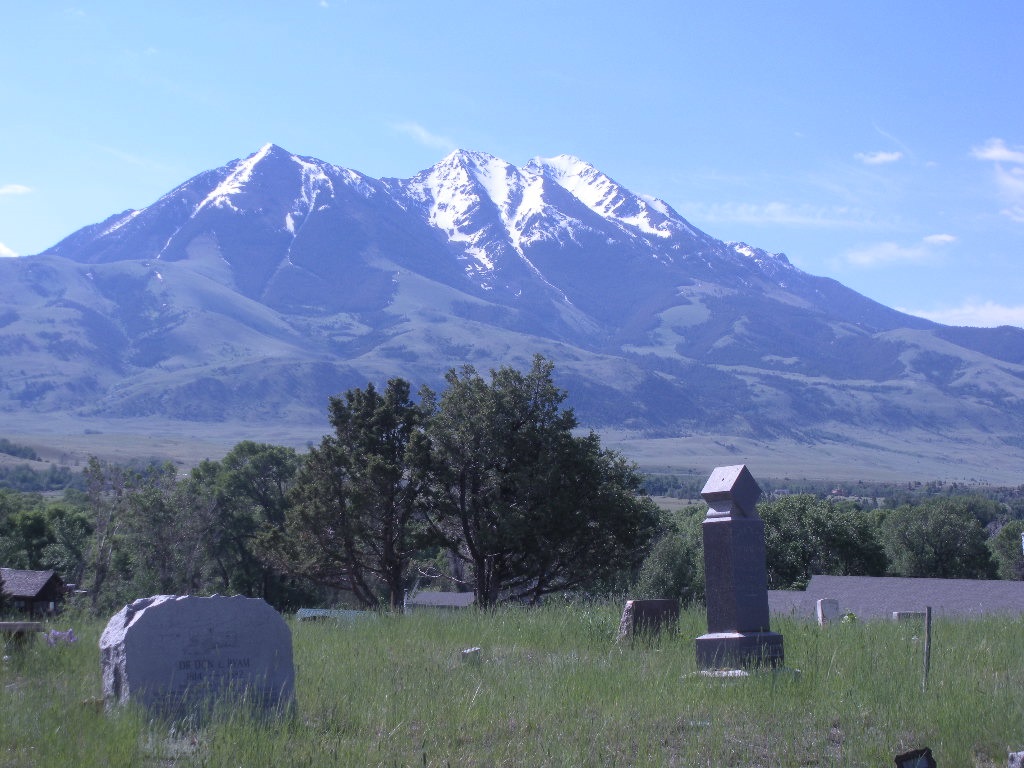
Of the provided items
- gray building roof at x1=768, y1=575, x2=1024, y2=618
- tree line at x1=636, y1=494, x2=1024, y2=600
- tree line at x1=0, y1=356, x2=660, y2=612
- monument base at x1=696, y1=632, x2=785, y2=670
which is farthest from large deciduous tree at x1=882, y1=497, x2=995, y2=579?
monument base at x1=696, y1=632, x2=785, y2=670

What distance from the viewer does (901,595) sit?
121ft

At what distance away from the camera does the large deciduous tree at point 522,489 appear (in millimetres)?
31000

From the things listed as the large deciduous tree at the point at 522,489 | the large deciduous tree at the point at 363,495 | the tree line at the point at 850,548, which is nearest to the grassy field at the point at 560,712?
the large deciduous tree at the point at 522,489

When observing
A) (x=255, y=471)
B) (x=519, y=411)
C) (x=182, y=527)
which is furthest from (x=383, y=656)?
(x=255, y=471)

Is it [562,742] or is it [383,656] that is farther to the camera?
[383,656]

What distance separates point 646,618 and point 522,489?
1728cm

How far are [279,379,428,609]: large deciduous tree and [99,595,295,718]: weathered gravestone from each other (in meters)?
22.4

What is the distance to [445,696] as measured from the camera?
9.37 meters

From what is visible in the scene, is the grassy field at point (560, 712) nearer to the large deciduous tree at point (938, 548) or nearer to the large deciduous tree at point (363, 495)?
the large deciduous tree at point (363, 495)

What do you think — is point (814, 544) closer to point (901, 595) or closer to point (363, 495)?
point (901, 595)

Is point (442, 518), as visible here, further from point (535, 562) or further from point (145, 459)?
point (145, 459)

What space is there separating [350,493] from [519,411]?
5.44 m

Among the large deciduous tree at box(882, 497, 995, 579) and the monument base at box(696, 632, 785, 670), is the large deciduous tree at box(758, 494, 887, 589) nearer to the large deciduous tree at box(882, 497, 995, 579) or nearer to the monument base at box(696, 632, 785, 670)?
the large deciduous tree at box(882, 497, 995, 579)

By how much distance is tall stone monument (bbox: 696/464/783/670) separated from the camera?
11250mm
